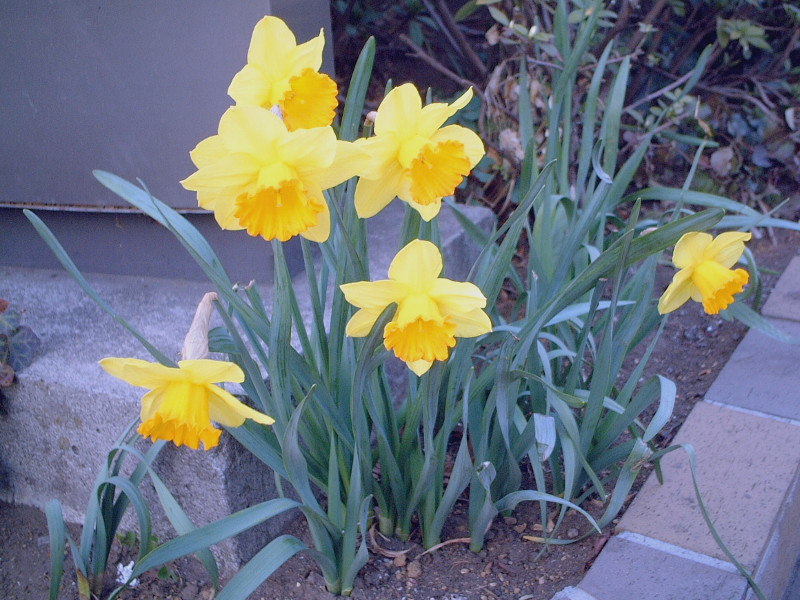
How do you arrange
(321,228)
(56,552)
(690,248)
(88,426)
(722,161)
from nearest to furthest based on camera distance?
(321,228), (690,248), (56,552), (88,426), (722,161)

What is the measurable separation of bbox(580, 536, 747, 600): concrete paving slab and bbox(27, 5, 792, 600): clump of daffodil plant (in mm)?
87

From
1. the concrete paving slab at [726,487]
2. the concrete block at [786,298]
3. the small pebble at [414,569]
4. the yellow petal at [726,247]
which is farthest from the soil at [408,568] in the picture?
the concrete block at [786,298]

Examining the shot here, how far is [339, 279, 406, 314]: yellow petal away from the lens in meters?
0.99

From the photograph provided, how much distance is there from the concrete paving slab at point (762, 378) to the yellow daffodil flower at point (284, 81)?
1370 millimetres

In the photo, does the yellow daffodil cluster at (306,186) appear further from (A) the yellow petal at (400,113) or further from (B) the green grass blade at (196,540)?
(B) the green grass blade at (196,540)

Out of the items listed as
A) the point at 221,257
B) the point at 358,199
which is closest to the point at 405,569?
the point at 358,199

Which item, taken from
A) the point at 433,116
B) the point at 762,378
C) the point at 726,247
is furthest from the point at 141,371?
the point at 762,378

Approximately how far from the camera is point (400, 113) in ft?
3.24

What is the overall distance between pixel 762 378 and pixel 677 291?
913 mm

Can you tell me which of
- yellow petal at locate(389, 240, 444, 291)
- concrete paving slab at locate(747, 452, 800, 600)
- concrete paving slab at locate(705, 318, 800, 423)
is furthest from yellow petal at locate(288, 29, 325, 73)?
concrete paving slab at locate(705, 318, 800, 423)

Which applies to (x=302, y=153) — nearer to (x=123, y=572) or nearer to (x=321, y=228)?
(x=321, y=228)

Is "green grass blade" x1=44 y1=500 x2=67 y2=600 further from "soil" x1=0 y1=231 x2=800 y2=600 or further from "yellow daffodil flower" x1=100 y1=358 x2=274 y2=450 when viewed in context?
"yellow daffodil flower" x1=100 y1=358 x2=274 y2=450

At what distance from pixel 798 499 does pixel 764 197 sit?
6.20 feet

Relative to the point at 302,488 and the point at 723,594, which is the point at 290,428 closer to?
the point at 302,488
